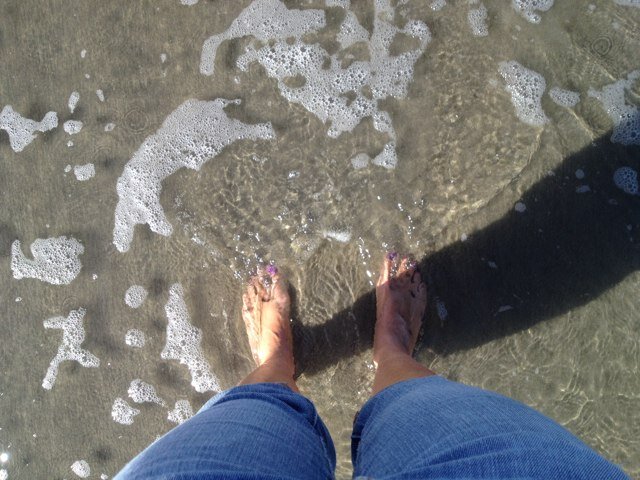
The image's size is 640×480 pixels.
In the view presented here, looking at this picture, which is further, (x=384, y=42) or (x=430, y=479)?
(x=384, y=42)

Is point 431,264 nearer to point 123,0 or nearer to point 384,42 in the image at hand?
point 384,42

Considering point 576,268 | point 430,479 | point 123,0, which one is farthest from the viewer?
point 123,0

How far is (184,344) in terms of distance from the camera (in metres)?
2.41

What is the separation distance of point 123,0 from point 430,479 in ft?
8.28

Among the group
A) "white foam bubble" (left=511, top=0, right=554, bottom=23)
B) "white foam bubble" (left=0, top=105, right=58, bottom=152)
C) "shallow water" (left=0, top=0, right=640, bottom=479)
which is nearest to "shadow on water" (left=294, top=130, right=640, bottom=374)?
"shallow water" (left=0, top=0, right=640, bottom=479)

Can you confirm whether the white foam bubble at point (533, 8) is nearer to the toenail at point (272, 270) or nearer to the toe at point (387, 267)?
the toe at point (387, 267)

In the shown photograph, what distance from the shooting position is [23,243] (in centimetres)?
245

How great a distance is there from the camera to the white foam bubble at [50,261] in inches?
95.6

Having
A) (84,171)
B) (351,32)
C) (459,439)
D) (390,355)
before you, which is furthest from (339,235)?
(84,171)

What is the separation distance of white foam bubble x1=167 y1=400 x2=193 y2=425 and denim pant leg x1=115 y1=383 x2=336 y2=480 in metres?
0.80

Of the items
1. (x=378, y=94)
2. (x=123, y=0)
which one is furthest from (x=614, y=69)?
(x=123, y=0)

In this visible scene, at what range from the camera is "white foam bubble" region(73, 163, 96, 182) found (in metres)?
2.42

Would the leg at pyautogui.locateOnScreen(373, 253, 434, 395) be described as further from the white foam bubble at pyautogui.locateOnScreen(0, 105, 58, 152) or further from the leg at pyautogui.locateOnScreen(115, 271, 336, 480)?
the white foam bubble at pyautogui.locateOnScreen(0, 105, 58, 152)

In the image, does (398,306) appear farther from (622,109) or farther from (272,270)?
(622,109)
